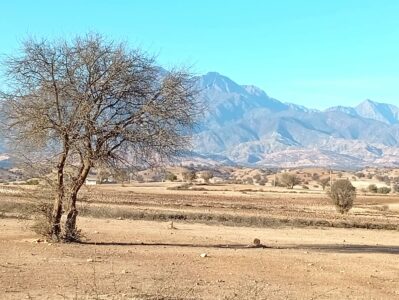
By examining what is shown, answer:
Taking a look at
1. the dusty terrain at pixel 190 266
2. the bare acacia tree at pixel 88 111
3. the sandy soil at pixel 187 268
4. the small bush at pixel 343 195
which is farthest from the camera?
the small bush at pixel 343 195

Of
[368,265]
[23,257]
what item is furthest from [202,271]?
[368,265]

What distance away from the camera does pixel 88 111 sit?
21312 mm

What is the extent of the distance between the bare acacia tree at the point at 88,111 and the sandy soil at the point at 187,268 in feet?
9.86

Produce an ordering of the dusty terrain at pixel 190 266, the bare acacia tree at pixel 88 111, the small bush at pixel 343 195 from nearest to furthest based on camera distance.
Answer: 1. the dusty terrain at pixel 190 266
2. the bare acacia tree at pixel 88 111
3. the small bush at pixel 343 195

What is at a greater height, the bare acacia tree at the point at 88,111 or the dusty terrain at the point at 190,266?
the bare acacia tree at the point at 88,111

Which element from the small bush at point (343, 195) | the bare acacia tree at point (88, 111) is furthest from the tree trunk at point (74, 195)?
the small bush at point (343, 195)

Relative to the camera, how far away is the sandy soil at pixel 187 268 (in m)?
14.3

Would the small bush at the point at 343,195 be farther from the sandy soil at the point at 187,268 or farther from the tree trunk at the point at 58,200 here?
the tree trunk at the point at 58,200

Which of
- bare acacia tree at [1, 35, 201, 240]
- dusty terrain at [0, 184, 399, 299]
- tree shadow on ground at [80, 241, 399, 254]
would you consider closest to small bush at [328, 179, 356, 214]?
dusty terrain at [0, 184, 399, 299]

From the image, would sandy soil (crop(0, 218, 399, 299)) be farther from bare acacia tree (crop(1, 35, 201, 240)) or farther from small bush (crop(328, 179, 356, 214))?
small bush (crop(328, 179, 356, 214))

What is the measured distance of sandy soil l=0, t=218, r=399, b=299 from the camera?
14.3m

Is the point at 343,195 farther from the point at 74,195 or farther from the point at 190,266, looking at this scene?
the point at 190,266

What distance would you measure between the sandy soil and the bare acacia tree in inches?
118

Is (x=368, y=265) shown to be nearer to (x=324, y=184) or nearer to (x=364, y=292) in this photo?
(x=364, y=292)
